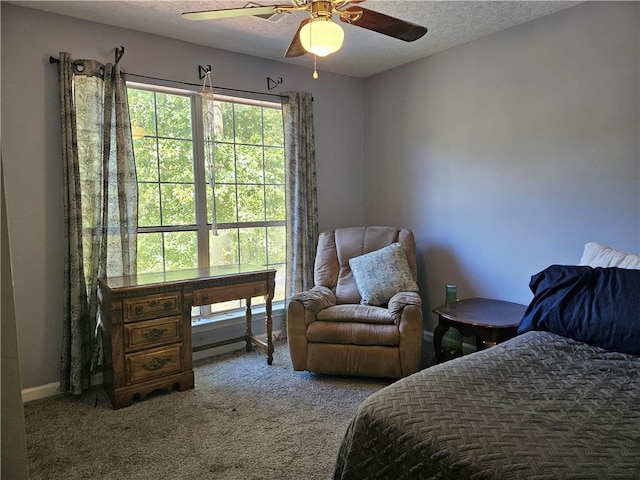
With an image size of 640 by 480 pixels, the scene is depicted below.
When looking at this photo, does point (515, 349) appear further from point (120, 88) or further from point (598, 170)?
point (120, 88)

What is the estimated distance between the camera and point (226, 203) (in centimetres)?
366

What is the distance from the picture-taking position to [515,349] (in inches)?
78.1

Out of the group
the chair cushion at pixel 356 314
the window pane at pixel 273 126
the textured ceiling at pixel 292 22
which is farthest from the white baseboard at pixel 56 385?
the textured ceiling at pixel 292 22

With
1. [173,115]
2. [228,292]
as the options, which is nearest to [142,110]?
[173,115]

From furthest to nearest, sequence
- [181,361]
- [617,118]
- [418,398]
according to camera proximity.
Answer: [181,361]
[617,118]
[418,398]

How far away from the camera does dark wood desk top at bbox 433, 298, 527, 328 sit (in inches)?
109

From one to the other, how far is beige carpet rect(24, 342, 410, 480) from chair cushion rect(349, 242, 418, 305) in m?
0.67

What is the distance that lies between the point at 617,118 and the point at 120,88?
130 inches

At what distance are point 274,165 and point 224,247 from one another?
2.95 feet

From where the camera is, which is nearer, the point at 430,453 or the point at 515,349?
the point at 430,453

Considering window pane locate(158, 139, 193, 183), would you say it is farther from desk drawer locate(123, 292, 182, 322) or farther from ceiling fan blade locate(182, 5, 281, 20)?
ceiling fan blade locate(182, 5, 281, 20)

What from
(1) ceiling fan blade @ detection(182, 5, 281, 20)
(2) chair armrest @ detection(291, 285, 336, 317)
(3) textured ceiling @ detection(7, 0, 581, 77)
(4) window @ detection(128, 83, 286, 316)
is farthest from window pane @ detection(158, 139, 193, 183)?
(1) ceiling fan blade @ detection(182, 5, 281, 20)

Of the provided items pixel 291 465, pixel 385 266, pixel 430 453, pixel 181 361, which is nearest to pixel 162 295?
pixel 181 361

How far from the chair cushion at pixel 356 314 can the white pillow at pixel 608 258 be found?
1.27m
